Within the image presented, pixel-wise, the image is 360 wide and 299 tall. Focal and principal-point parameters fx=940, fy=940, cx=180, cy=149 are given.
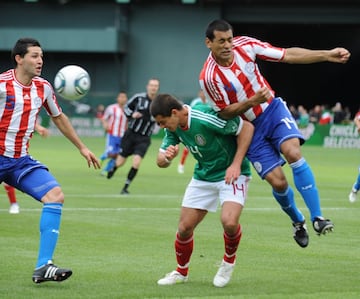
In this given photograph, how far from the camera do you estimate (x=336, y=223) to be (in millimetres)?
14531

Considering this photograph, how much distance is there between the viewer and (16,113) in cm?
926

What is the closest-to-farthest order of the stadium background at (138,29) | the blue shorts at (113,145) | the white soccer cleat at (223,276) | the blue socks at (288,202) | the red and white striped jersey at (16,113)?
the white soccer cleat at (223,276) < the red and white striped jersey at (16,113) < the blue socks at (288,202) < the blue shorts at (113,145) < the stadium background at (138,29)

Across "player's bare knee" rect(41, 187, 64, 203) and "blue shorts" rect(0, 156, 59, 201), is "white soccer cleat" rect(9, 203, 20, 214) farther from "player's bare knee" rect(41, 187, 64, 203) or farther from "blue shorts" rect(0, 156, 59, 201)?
"player's bare knee" rect(41, 187, 64, 203)

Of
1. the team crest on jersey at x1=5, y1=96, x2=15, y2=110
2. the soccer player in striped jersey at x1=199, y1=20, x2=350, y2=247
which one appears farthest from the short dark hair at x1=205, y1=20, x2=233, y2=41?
the team crest on jersey at x1=5, y1=96, x2=15, y2=110

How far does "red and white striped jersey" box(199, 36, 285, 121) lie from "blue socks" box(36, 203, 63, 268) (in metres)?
2.01

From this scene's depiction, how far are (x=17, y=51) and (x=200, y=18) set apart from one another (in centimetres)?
4295

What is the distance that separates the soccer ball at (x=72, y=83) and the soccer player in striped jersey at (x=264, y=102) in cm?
853

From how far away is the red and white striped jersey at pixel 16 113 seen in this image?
9203 millimetres

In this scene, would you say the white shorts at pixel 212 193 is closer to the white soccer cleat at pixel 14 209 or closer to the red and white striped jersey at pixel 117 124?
the white soccer cleat at pixel 14 209

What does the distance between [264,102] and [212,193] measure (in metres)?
1.08

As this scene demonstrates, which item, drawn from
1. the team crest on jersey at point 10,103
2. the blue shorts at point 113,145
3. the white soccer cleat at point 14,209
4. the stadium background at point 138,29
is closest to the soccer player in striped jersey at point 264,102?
the team crest on jersey at point 10,103

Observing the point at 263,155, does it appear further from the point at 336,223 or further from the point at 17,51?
the point at 336,223

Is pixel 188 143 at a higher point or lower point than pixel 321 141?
higher

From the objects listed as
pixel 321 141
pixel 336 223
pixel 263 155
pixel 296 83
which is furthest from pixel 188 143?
pixel 296 83
